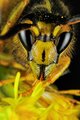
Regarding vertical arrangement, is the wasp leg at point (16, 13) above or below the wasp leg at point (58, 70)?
above

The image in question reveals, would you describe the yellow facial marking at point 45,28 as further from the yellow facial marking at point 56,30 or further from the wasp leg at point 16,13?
the wasp leg at point 16,13

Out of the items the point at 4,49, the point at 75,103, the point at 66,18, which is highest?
the point at 66,18

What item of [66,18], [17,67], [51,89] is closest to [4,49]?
[17,67]

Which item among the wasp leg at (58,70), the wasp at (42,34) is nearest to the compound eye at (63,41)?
the wasp at (42,34)

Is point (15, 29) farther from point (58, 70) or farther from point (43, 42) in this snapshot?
point (58, 70)

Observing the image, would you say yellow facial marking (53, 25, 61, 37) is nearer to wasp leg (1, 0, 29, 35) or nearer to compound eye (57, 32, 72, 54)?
compound eye (57, 32, 72, 54)

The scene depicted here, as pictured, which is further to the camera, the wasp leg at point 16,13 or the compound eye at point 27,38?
the wasp leg at point 16,13

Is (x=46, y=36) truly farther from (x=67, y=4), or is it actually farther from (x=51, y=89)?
(x=51, y=89)
